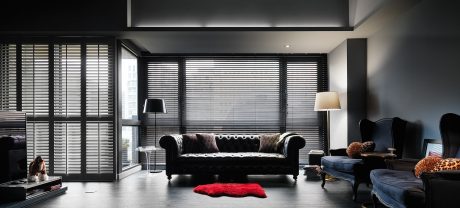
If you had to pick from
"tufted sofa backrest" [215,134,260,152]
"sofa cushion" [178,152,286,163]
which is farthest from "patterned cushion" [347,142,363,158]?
"tufted sofa backrest" [215,134,260,152]

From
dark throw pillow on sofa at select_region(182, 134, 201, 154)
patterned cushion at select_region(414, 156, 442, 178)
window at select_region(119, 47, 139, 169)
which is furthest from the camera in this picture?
A: window at select_region(119, 47, 139, 169)

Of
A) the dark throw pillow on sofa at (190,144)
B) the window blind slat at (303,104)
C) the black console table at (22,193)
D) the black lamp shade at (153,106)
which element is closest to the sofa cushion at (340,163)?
the dark throw pillow on sofa at (190,144)

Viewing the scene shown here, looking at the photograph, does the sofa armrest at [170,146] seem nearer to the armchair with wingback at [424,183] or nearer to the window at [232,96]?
the window at [232,96]

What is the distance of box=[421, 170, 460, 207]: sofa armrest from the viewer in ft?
8.48

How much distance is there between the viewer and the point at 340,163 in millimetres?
5000

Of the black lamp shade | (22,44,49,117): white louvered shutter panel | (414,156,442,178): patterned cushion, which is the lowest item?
(414,156,442,178): patterned cushion

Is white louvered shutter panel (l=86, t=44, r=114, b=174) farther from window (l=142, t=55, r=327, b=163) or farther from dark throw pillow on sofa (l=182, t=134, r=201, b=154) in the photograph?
window (l=142, t=55, r=327, b=163)

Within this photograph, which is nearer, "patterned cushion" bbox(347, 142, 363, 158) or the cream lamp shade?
"patterned cushion" bbox(347, 142, 363, 158)

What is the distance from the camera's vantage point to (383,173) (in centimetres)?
366

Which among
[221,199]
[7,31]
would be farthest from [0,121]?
[221,199]

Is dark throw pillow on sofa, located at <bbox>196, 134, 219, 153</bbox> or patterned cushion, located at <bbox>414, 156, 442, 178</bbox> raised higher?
patterned cushion, located at <bbox>414, 156, 442, 178</bbox>

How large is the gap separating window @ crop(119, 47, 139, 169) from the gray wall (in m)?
4.32

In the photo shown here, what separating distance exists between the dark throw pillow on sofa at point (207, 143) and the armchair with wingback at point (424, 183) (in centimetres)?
339

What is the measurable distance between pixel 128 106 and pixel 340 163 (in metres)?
4.14
